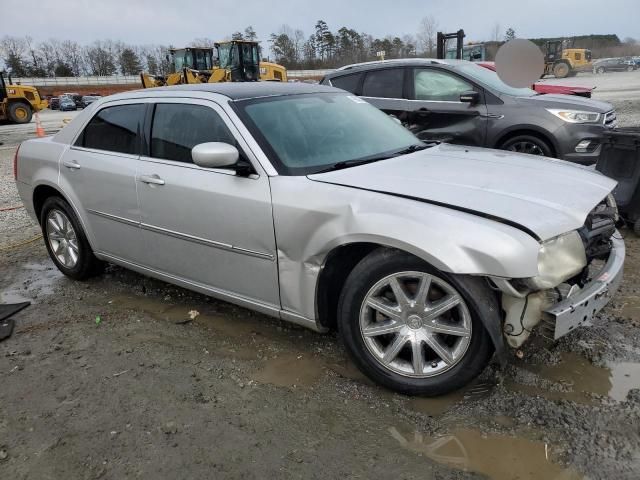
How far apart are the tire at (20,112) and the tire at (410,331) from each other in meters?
27.7

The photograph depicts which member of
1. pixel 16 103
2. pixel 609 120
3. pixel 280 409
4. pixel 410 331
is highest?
pixel 609 120

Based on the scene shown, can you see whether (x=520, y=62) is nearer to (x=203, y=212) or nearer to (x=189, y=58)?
(x=203, y=212)

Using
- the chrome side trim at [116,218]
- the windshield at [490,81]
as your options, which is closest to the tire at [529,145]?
the windshield at [490,81]

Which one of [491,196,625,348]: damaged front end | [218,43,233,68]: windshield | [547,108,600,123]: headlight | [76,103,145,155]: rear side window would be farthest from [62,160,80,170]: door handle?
[218,43,233,68]: windshield

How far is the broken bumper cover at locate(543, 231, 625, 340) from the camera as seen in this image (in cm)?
251

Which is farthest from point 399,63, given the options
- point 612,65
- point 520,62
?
point 612,65

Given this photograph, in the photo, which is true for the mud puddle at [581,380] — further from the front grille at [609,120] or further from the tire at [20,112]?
the tire at [20,112]

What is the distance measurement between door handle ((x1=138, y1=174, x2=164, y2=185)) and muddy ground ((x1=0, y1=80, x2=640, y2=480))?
1.05 metres

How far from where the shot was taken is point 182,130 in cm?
372

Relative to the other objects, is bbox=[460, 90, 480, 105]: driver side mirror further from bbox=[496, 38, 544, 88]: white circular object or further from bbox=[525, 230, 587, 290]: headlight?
bbox=[525, 230, 587, 290]: headlight

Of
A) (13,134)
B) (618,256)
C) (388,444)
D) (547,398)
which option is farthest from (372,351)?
(13,134)

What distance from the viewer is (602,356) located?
3133 mm

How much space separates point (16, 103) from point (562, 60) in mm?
40231

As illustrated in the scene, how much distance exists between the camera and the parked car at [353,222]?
100 inches
